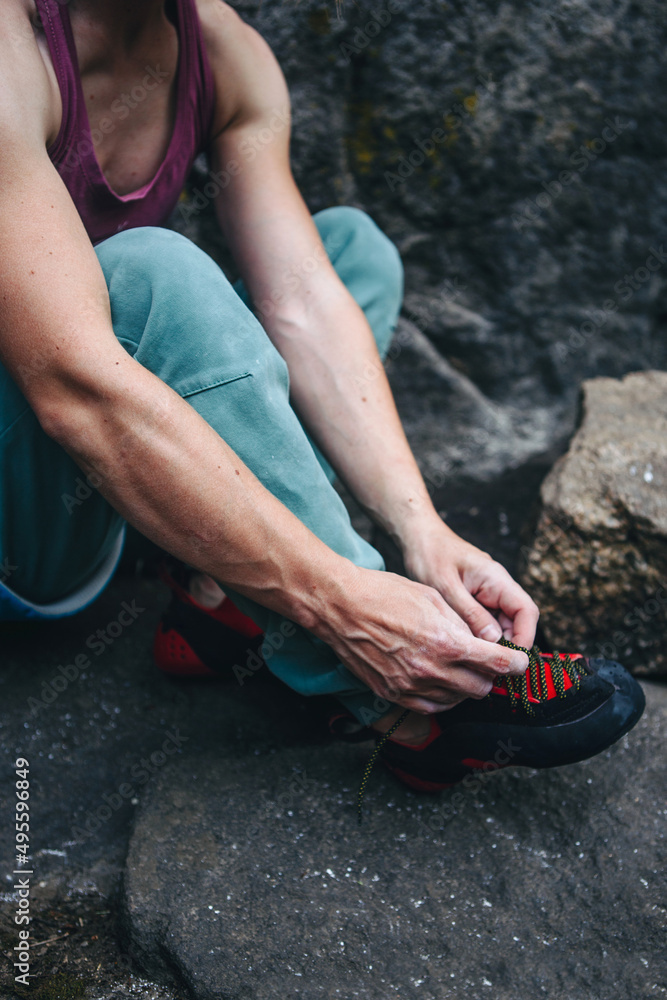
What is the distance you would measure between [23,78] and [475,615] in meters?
0.88

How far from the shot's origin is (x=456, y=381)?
2066 mm

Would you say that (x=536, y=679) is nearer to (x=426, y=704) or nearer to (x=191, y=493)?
(x=426, y=704)

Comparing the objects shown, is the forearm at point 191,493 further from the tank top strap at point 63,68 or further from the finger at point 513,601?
the tank top strap at point 63,68

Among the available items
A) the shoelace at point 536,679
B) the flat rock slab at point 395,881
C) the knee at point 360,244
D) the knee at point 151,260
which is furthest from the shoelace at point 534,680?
the knee at point 360,244

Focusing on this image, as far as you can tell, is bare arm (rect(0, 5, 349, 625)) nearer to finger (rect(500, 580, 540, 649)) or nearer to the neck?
the neck

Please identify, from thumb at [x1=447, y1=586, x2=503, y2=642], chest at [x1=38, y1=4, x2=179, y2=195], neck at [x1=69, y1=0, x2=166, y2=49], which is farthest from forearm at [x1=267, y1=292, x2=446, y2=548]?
neck at [x1=69, y1=0, x2=166, y2=49]

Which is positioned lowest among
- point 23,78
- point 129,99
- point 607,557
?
point 607,557

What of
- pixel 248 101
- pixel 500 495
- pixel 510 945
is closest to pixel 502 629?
pixel 510 945

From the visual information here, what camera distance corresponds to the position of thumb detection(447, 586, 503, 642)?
102 cm

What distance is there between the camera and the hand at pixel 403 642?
0.91 metres

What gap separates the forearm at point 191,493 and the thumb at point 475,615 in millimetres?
211

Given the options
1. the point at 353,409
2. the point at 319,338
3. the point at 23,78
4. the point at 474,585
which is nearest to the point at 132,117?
the point at 23,78

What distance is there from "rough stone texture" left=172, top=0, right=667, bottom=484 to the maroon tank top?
0.54 meters

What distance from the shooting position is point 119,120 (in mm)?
1147
